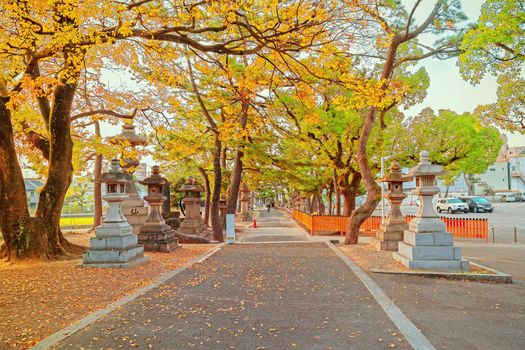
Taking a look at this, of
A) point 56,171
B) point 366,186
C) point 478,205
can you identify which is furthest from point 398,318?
point 478,205

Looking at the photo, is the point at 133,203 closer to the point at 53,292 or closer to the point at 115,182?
the point at 115,182

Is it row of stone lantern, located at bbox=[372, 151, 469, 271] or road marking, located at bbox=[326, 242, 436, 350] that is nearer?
road marking, located at bbox=[326, 242, 436, 350]

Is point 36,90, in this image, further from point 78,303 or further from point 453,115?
point 453,115

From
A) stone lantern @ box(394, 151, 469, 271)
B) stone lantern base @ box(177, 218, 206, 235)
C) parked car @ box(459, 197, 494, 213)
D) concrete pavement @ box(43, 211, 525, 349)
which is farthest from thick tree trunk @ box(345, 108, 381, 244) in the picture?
parked car @ box(459, 197, 494, 213)

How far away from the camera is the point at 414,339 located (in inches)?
175

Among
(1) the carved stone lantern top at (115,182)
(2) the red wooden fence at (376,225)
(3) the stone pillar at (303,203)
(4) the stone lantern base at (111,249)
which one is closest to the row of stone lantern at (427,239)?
(4) the stone lantern base at (111,249)

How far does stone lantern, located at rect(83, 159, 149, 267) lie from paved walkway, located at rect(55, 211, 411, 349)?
2.06 meters

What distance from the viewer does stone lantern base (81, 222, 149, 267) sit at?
9.42m

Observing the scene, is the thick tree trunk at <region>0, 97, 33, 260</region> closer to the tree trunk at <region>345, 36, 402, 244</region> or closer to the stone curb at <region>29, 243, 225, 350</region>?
the stone curb at <region>29, 243, 225, 350</region>

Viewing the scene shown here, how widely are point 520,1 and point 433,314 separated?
10.9m

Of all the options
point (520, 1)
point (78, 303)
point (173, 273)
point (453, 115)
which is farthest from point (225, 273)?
point (453, 115)

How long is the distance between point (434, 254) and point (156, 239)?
858cm

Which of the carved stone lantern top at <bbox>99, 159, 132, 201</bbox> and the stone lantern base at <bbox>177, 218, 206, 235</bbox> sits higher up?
the carved stone lantern top at <bbox>99, 159, 132, 201</bbox>

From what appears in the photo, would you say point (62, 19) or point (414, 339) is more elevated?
point (62, 19)
